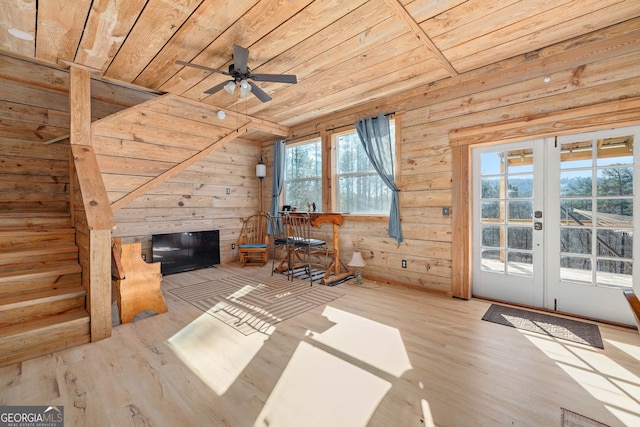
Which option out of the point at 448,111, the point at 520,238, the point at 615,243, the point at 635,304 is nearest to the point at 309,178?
the point at 448,111

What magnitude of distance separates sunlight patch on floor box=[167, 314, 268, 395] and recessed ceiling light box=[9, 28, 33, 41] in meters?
2.92

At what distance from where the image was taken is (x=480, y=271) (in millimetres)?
3355

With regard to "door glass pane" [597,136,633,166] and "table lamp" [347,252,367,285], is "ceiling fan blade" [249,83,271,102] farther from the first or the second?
"door glass pane" [597,136,633,166]

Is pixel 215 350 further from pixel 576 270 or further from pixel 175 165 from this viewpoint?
pixel 576 270

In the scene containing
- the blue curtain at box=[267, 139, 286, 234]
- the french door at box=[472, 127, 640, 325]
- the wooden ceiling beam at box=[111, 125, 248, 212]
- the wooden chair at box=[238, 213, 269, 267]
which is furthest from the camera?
the blue curtain at box=[267, 139, 286, 234]

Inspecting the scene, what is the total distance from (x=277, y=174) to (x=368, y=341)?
3.87 metres

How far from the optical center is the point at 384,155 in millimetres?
3957

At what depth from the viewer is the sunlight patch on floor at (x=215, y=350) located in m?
1.88

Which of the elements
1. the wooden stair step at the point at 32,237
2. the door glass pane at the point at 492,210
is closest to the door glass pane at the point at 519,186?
the door glass pane at the point at 492,210

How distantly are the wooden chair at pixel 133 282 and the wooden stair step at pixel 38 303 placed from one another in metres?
0.30

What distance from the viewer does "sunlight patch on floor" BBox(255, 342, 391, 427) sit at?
1495 mm

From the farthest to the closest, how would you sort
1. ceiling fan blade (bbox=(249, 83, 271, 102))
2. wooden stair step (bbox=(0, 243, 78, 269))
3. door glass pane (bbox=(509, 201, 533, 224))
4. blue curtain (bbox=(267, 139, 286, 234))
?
blue curtain (bbox=(267, 139, 286, 234))
door glass pane (bbox=(509, 201, 533, 224))
ceiling fan blade (bbox=(249, 83, 271, 102))
wooden stair step (bbox=(0, 243, 78, 269))

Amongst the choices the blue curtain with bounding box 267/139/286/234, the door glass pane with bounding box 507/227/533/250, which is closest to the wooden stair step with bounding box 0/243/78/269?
the blue curtain with bounding box 267/139/286/234

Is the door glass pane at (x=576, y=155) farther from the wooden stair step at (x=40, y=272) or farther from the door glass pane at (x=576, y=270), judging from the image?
the wooden stair step at (x=40, y=272)
